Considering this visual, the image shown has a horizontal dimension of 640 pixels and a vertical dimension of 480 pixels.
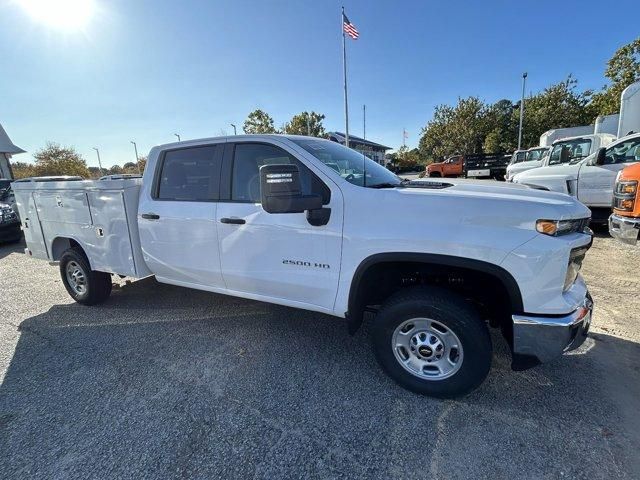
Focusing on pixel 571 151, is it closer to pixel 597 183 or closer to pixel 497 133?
pixel 597 183

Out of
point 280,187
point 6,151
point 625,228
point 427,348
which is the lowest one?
point 427,348

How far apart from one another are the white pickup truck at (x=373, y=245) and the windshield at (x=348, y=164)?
19mm

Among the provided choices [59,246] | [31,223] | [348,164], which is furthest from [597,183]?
[31,223]

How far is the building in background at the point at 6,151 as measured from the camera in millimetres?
26250

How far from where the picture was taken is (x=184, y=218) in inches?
128

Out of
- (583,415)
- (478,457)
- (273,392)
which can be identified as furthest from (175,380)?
(583,415)

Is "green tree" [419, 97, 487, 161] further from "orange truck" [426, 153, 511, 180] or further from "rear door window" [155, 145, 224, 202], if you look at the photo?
"rear door window" [155, 145, 224, 202]

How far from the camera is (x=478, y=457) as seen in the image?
201 cm

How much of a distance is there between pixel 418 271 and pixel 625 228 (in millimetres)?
3166

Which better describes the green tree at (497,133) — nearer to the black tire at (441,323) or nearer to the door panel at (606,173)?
the door panel at (606,173)

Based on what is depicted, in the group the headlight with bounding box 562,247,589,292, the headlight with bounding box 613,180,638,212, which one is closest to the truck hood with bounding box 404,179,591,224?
the headlight with bounding box 562,247,589,292

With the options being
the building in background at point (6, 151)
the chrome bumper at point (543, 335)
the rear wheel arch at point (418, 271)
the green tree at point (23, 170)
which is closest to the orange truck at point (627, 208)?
the chrome bumper at point (543, 335)

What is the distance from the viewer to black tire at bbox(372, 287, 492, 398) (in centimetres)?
228

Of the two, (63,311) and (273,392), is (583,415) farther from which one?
(63,311)
